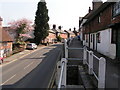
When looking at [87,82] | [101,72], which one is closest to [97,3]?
[87,82]

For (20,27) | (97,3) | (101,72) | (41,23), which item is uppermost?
(97,3)

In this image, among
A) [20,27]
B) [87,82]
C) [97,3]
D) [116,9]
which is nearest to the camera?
[87,82]

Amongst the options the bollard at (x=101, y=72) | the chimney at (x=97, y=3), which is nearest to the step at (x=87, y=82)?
the bollard at (x=101, y=72)

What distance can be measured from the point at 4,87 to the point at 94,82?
8.11m

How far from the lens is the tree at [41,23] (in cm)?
5112

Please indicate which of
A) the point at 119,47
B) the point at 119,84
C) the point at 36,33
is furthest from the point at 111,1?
the point at 36,33

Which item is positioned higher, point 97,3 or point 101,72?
point 97,3

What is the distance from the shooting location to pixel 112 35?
1398 cm

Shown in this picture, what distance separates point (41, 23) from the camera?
169 ft

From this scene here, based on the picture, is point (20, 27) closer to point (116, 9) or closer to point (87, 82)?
point (116, 9)

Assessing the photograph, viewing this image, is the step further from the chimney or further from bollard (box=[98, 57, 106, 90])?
the chimney

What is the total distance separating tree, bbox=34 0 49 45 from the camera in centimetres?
5112

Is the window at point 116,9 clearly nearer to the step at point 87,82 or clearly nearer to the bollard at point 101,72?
the step at point 87,82

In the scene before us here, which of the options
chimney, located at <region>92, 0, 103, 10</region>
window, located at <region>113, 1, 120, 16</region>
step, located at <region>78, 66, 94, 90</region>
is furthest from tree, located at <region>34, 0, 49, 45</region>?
step, located at <region>78, 66, 94, 90</region>
